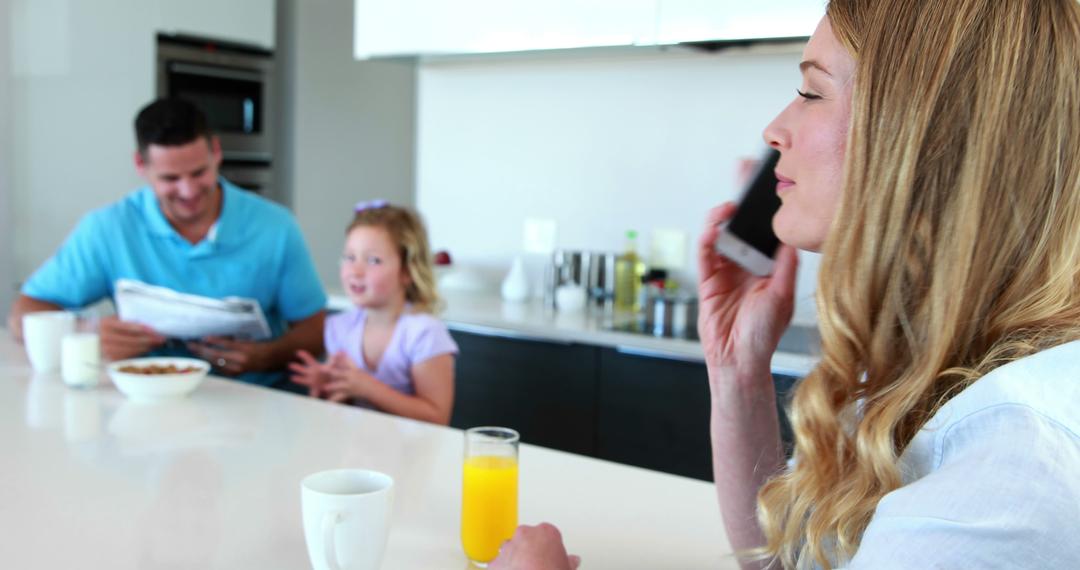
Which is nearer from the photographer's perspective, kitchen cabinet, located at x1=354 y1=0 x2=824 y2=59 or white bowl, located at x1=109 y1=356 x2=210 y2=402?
white bowl, located at x1=109 y1=356 x2=210 y2=402

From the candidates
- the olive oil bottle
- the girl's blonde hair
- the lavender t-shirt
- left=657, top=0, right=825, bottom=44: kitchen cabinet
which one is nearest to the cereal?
the lavender t-shirt

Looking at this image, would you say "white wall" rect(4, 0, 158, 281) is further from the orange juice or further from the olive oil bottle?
the orange juice

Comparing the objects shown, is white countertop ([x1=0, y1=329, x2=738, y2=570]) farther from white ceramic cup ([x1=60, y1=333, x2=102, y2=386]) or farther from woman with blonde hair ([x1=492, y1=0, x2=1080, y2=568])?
woman with blonde hair ([x1=492, y1=0, x2=1080, y2=568])

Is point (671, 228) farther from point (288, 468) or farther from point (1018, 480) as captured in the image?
point (1018, 480)

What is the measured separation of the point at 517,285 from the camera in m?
3.22

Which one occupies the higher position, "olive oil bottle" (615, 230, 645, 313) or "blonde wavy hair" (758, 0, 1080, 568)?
"blonde wavy hair" (758, 0, 1080, 568)

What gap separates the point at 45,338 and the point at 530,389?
1.28 m

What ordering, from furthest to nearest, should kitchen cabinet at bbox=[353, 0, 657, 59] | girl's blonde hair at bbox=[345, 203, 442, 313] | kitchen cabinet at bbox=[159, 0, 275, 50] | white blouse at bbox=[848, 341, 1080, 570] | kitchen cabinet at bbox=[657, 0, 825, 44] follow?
kitchen cabinet at bbox=[159, 0, 275, 50], kitchen cabinet at bbox=[353, 0, 657, 59], kitchen cabinet at bbox=[657, 0, 825, 44], girl's blonde hair at bbox=[345, 203, 442, 313], white blouse at bbox=[848, 341, 1080, 570]

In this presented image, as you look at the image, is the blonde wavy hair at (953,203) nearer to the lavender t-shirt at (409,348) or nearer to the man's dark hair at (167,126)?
the lavender t-shirt at (409,348)

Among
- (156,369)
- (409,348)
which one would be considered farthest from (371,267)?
(156,369)

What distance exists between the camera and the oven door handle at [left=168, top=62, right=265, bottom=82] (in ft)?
11.2

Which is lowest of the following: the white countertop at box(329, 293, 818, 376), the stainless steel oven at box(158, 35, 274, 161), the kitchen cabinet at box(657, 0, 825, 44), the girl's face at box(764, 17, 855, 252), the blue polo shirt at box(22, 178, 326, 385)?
the white countertop at box(329, 293, 818, 376)

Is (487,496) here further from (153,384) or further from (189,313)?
(189,313)

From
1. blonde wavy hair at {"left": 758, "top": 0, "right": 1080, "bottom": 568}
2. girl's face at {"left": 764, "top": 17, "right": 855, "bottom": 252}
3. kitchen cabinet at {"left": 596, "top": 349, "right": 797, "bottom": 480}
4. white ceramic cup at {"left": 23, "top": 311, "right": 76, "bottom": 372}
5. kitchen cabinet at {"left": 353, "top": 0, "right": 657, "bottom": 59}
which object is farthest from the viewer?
kitchen cabinet at {"left": 353, "top": 0, "right": 657, "bottom": 59}
